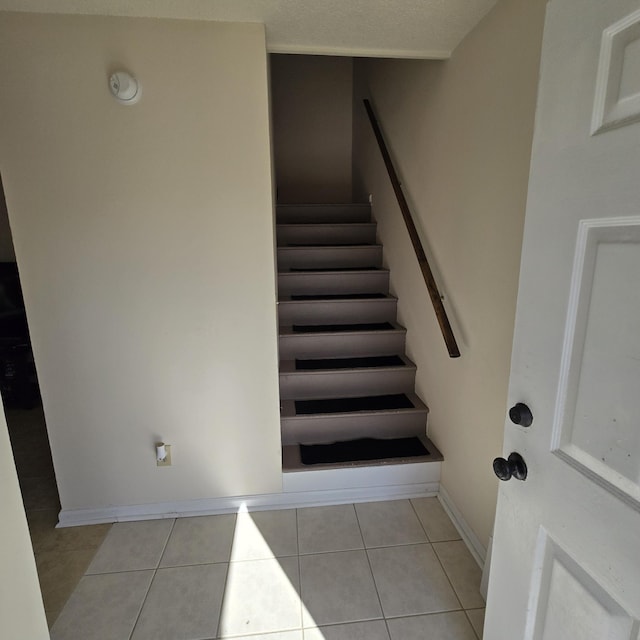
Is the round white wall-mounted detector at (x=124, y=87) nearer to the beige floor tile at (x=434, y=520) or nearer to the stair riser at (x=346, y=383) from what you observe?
the stair riser at (x=346, y=383)

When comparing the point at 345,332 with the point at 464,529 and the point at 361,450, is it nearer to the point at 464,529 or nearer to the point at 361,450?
the point at 361,450

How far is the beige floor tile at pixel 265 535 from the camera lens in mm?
1754

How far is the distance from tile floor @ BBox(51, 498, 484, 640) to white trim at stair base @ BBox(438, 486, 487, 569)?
3 centimetres

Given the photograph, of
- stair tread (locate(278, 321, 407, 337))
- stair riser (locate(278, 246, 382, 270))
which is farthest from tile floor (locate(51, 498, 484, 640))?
stair riser (locate(278, 246, 382, 270))

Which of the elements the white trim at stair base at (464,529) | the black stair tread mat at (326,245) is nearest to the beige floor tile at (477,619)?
the white trim at stair base at (464,529)

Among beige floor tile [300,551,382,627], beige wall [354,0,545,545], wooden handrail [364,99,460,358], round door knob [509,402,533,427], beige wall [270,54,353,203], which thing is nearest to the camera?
round door knob [509,402,533,427]

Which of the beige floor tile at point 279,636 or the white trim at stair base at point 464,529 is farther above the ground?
the white trim at stair base at point 464,529

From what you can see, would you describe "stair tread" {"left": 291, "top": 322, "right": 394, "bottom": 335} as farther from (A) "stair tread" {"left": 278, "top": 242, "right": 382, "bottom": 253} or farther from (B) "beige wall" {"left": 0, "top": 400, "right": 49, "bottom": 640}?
(B) "beige wall" {"left": 0, "top": 400, "right": 49, "bottom": 640}

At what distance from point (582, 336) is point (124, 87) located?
1.71 metres

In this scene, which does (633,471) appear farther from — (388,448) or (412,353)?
(412,353)

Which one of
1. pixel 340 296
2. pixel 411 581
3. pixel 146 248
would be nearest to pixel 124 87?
pixel 146 248

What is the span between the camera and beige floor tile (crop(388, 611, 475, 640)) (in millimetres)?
1396

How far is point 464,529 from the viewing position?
1814mm

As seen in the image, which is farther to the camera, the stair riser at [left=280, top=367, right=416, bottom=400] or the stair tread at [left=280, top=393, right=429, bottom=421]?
the stair riser at [left=280, top=367, right=416, bottom=400]
